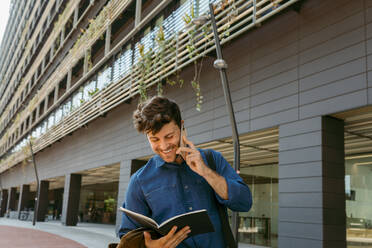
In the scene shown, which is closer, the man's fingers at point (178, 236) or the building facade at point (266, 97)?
the man's fingers at point (178, 236)

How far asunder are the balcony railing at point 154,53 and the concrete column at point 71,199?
2.74 m

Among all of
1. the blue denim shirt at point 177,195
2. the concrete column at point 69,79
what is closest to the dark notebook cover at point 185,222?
the blue denim shirt at point 177,195

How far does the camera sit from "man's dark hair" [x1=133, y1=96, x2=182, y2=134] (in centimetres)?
204

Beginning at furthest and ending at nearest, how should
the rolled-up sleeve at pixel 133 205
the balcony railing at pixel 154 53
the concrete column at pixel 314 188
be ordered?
1. the balcony railing at pixel 154 53
2. the concrete column at pixel 314 188
3. the rolled-up sleeve at pixel 133 205

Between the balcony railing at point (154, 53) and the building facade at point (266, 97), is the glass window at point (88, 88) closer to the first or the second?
the balcony railing at point (154, 53)

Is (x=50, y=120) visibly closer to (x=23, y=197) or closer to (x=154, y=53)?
(x=23, y=197)

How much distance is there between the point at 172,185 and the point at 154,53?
10.4 m

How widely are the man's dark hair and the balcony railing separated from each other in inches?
230

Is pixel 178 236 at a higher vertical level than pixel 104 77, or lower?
lower

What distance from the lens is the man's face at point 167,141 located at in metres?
2.07

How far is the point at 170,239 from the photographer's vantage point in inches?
75.9

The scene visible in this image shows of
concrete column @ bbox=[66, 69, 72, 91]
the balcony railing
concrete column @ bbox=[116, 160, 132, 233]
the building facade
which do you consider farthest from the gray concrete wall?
concrete column @ bbox=[66, 69, 72, 91]

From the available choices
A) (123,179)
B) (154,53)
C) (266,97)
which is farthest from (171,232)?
(123,179)

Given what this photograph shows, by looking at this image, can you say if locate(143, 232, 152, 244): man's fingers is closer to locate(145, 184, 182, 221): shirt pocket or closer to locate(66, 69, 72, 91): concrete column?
Answer: locate(145, 184, 182, 221): shirt pocket
